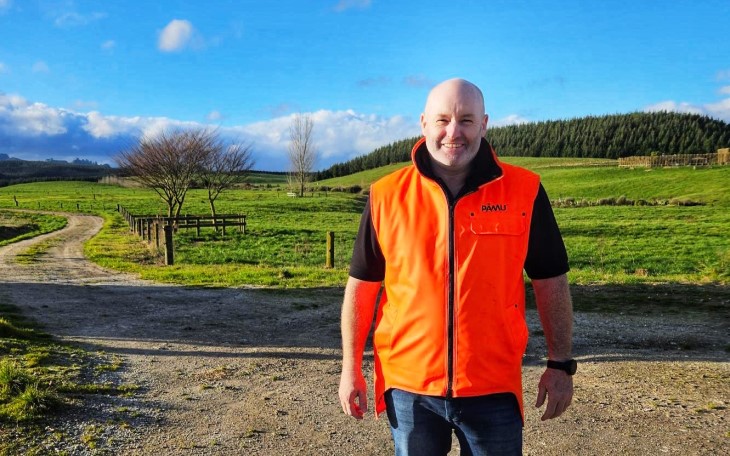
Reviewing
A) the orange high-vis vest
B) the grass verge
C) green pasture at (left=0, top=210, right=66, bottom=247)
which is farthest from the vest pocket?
green pasture at (left=0, top=210, right=66, bottom=247)

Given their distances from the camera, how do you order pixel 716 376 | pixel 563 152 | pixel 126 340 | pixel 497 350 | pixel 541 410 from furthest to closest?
1. pixel 563 152
2. pixel 126 340
3. pixel 716 376
4. pixel 541 410
5. pixel 497 350

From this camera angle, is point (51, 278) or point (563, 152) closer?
→ point (51, 278)

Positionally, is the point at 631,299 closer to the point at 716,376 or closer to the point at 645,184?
the point at 716,376

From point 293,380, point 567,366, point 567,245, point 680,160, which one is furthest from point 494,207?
point 680,160

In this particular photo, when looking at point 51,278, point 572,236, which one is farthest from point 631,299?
point 572,236

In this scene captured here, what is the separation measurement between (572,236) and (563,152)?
3935 inches

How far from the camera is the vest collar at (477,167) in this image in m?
2.30

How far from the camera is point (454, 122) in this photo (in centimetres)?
221

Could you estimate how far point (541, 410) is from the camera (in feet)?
17.3

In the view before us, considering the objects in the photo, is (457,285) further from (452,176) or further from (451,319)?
(452,176)

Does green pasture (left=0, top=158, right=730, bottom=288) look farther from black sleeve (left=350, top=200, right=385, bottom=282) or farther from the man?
the man

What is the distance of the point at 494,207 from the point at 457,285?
1.15ft

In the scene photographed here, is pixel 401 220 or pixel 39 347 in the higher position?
pixel 401 220

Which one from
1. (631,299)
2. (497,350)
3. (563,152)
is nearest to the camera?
(497,350)
